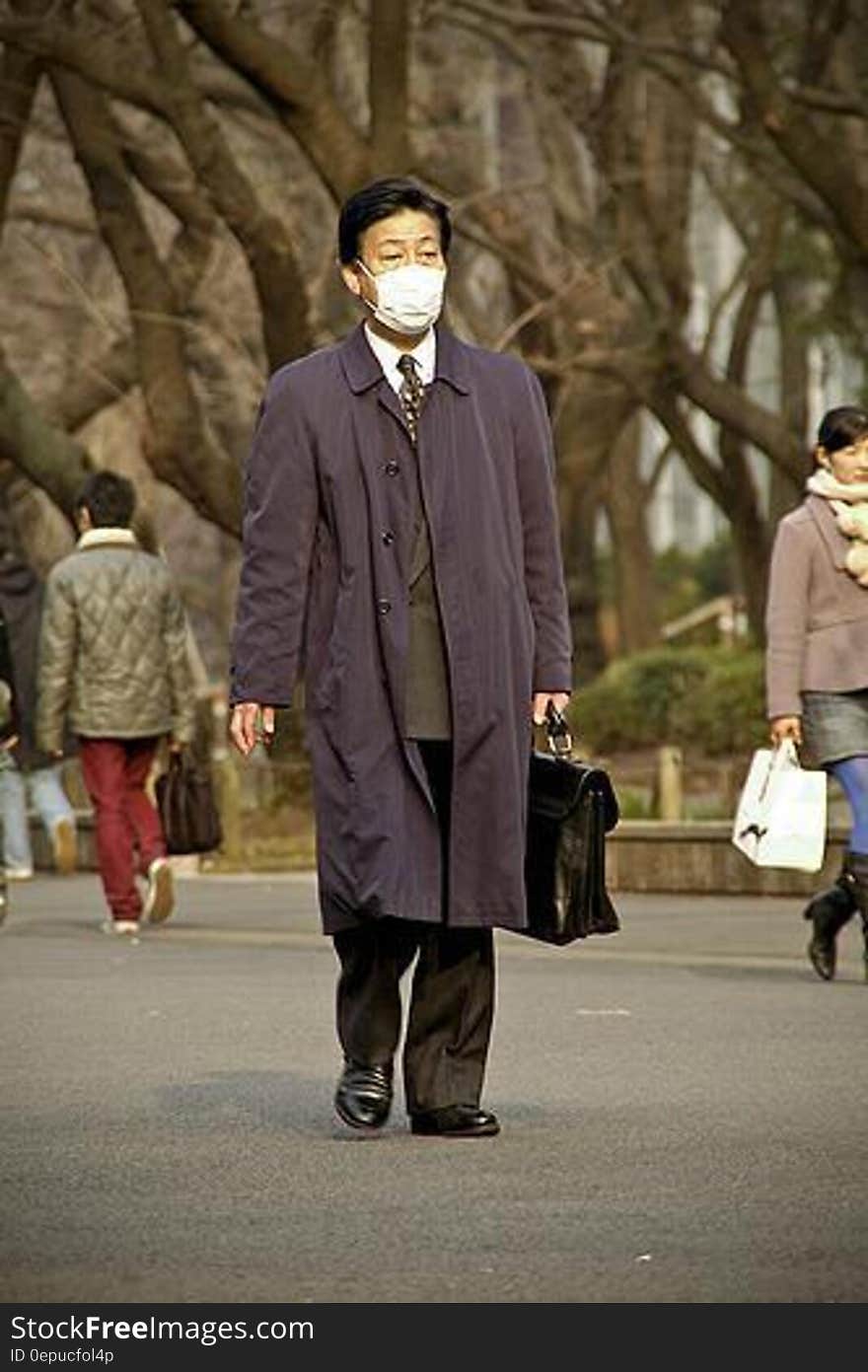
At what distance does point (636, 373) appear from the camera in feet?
96.3

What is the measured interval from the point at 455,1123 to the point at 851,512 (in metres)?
4.67

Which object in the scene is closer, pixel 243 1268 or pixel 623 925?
pixel 243 1268

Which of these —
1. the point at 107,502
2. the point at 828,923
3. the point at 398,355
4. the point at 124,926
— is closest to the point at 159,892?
the point at 124,926

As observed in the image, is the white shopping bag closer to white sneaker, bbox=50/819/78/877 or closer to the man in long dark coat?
the man in long dark coat

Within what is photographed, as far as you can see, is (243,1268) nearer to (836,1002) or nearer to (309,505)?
(309,505)

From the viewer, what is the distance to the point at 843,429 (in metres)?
13.8

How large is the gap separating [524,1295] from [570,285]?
21720mm

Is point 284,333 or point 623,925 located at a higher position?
point 284,333

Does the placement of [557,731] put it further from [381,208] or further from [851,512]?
[851,512]

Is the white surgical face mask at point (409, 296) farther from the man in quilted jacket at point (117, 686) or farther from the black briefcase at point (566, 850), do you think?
the man in quilted jacket at point (117, 686)

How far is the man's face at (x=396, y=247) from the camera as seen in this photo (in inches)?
367

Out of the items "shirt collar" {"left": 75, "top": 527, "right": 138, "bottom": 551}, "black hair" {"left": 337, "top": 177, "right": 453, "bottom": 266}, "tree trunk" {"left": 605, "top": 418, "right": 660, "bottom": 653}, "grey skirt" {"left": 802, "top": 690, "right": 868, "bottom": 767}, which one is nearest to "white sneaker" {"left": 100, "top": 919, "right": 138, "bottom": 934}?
"shirt collar" {"left": 75, "top": 527, "right": 138, "bottom": 551}

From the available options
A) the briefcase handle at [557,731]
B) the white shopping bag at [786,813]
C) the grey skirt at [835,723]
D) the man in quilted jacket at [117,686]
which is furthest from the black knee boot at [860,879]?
the man in quilted jacket at [117,686]

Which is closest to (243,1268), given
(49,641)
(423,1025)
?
(423,1025)
